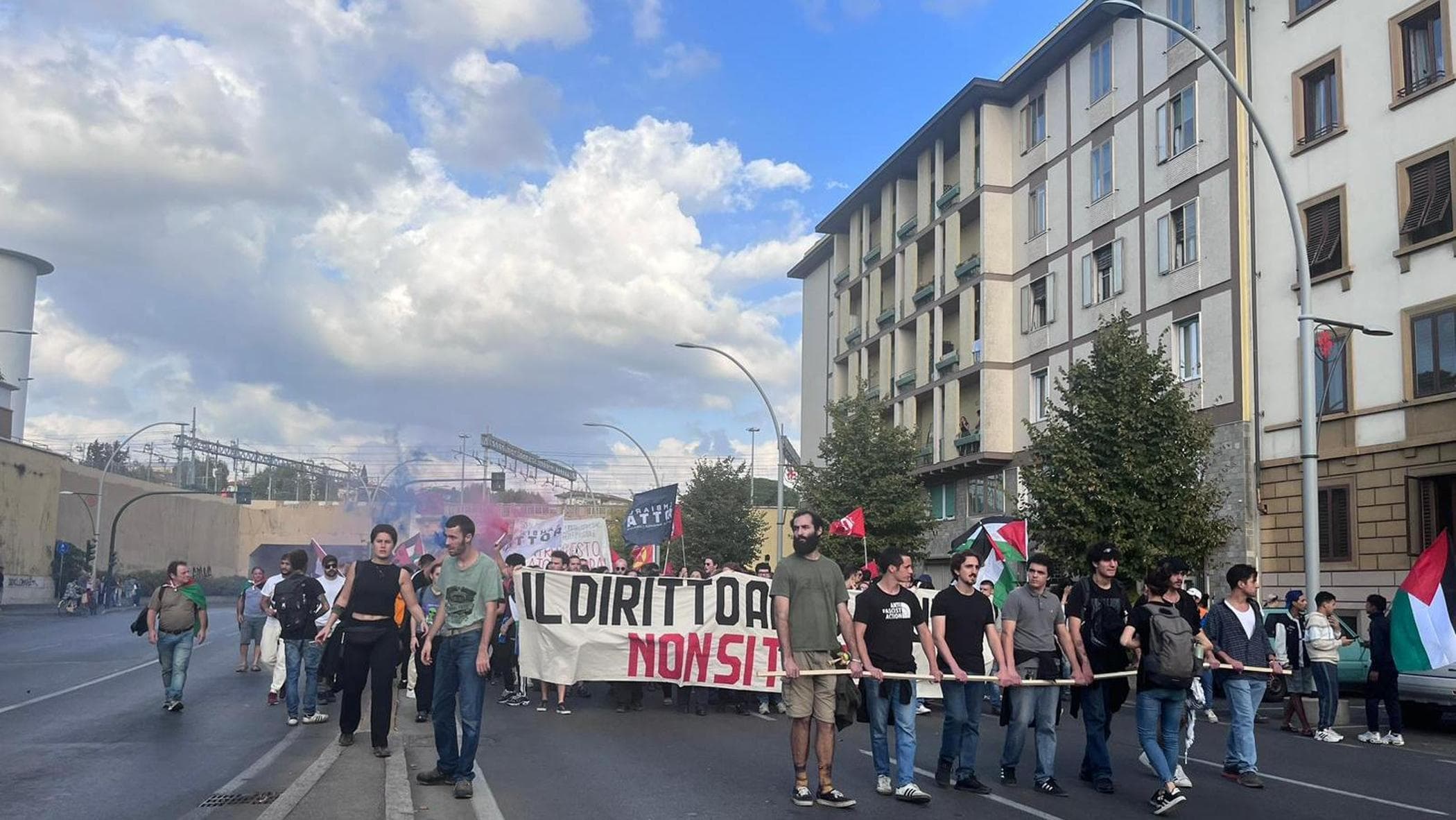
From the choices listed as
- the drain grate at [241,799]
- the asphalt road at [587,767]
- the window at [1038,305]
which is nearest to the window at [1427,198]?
the asphalt road at [587,767]

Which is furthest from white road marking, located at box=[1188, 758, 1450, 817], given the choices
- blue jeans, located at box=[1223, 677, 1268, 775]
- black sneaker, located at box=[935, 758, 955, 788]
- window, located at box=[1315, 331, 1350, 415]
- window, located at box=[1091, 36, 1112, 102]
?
window, located at box=[1091, 36, 1112, 102]

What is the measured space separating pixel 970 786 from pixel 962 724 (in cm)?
46

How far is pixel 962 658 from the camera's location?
9.66m

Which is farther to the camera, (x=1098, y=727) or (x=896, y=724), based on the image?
(x=1098, y=727)

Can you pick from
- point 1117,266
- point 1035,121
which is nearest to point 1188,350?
point 1117,266

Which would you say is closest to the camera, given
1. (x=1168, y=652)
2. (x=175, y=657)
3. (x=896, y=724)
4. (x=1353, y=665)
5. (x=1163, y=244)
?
(x=896, y=724)

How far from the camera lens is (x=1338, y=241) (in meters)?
26.2

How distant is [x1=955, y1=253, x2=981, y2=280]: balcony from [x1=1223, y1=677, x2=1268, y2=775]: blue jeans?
107 feet

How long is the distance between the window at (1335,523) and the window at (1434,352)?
2.85 meters

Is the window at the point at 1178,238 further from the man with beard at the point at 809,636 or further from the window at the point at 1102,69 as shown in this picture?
the man with beard at the point at 809,636

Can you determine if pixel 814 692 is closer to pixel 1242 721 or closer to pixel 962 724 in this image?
pixel 962 724

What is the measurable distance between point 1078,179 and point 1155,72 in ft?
15.7

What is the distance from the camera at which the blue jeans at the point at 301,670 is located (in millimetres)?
13352

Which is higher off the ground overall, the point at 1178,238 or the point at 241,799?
the point at 1178,238
